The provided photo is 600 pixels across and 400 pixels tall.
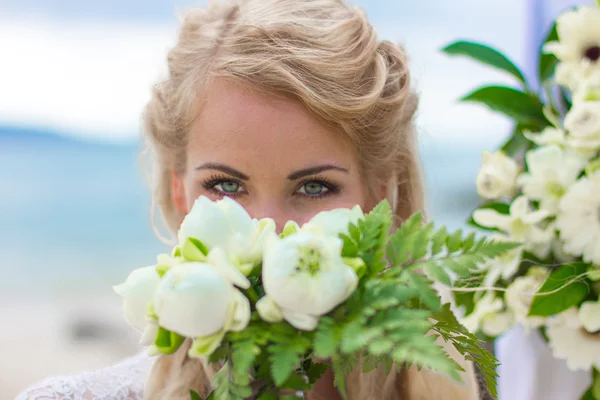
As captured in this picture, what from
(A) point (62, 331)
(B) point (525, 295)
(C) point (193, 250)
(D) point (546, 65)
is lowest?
(A) point (62, 331)

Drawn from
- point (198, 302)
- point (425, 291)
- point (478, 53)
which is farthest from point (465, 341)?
point (478, 53)

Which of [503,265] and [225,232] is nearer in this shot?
[225,232]

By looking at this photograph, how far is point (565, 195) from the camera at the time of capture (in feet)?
2.48

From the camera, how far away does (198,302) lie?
1.38 feet

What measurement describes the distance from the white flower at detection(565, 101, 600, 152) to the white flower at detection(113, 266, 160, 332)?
53cm

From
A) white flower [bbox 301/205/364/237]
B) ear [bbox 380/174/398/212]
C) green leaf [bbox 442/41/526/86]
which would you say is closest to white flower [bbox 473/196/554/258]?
ear [bbox 380/174/398/212]

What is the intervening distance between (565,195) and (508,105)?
10.0 inches

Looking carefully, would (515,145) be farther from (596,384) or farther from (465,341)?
(465,341)

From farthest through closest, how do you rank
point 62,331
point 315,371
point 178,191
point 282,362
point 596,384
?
point 62,331 → point 178,191 → point 596,384 → point 315,371 → point 282,362

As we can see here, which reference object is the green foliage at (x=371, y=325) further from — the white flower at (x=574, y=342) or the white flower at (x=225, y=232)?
the white flower at (x=574, y=342)

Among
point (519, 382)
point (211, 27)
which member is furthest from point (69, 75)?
point (519, 382)

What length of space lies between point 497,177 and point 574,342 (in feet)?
0.75

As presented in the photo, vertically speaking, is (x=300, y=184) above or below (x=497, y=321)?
above

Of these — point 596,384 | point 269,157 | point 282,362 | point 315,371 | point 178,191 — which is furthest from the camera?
point 178,191
